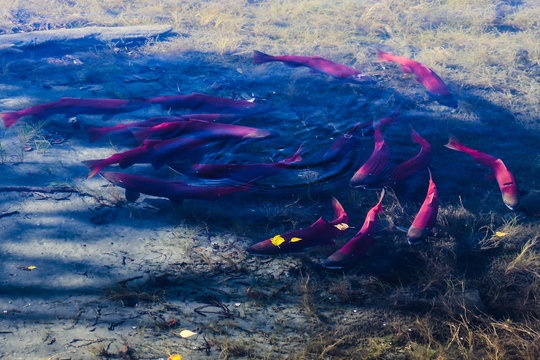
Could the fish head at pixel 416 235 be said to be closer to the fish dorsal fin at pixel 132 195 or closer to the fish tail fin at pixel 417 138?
the fish tail fin at pixel 417 138

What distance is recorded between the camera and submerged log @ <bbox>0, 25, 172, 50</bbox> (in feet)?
24.3

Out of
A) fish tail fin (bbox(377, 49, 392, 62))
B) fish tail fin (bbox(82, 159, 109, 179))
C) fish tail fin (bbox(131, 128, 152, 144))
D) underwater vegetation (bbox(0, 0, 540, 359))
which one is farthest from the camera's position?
fish tail fin (bbox(377, 49, 392, 62))

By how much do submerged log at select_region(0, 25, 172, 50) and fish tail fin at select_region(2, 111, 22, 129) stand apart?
10.8 feet

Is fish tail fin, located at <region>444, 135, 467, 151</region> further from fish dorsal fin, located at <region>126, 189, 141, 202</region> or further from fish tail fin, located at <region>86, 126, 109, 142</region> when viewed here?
fish tail fin, located at <region>86, 126, 109, 142</region>

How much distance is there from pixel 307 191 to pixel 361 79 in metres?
2.83

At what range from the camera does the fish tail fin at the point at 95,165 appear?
13.8 ft

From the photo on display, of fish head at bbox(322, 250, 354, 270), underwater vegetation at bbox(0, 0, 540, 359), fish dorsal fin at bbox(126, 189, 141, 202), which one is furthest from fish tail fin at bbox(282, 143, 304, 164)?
fish dorsal fin at bbox(126, 189, 141, 202)

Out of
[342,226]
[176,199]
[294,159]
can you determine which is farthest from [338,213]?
[176,199]

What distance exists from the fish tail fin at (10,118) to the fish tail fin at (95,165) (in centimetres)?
152

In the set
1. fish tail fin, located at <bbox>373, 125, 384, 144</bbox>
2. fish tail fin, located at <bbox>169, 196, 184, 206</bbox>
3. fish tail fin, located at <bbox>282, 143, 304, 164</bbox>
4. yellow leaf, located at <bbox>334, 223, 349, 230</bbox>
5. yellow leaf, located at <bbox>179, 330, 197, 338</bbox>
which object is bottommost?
yellow leaf, located at <bbox>179, 330, 197, 338</bbox>

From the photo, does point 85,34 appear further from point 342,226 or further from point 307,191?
point 342,226

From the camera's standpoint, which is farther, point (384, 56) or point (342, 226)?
point (384, 56)

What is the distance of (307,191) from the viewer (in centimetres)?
430

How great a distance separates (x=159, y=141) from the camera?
4.38 meters
